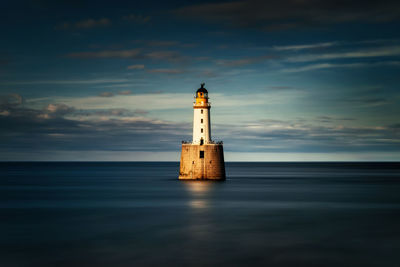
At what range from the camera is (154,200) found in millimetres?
40719

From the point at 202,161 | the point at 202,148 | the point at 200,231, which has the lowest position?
the point at 200,231

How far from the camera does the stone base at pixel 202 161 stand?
49781mm

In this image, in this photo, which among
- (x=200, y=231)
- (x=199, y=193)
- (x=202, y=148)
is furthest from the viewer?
(x=202, y=148)

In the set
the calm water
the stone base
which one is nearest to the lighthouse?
the stone base

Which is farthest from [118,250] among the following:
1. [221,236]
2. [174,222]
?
[174,222]

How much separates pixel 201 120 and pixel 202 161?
14.3 feet

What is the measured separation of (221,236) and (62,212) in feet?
46.8

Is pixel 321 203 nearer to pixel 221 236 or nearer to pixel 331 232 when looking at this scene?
pixel 331 232

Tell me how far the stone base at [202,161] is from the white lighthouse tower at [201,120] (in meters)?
0.85

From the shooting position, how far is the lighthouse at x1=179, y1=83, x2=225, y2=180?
49.8 metres

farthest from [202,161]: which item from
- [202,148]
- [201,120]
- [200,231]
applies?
[200,231]

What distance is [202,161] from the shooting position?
5050 centimetres

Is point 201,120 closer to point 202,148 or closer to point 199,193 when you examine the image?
point 202,148

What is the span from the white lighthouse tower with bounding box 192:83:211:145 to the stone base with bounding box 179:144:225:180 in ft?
2.78
